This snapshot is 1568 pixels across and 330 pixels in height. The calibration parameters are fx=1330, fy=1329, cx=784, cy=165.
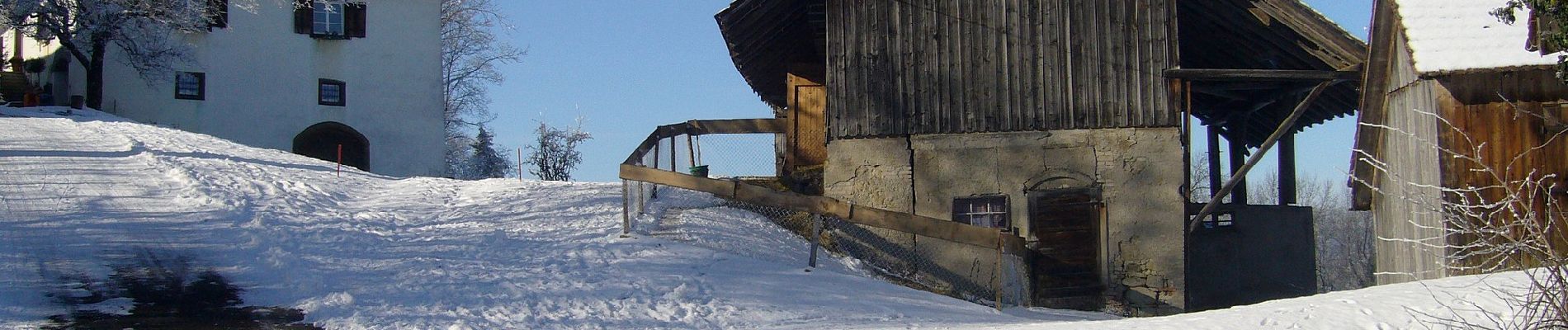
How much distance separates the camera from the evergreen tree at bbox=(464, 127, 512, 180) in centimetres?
4928

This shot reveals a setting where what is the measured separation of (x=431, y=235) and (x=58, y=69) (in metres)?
24.3

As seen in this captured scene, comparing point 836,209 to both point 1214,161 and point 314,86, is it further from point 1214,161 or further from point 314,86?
point 314,86

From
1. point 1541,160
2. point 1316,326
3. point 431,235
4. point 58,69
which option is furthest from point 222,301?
point 58,69

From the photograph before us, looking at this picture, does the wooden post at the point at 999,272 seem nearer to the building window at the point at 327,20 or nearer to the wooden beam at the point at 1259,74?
the wooden beam at the point at 1259,74

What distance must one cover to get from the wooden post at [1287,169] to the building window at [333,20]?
23.4 meters

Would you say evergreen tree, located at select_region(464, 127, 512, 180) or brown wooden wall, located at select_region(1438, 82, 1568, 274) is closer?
brown wooden wall, located at select_region(1438, 82, 1568, 274)

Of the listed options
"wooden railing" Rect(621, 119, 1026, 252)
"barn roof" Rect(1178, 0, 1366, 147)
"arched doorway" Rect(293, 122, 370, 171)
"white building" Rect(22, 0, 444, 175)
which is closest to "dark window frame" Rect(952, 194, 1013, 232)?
"wooden railing" Rect(621, 119, 1026, 252)

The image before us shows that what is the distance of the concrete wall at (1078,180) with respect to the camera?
60.3ft

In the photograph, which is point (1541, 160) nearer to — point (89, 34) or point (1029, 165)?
point (1029, 165)

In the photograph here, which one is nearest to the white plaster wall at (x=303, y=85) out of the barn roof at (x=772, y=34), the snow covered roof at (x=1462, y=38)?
the barn roof at (x=772, y=34)

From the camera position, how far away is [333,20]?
35344mm

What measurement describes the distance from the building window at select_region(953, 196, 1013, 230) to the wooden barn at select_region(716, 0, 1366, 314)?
2cm

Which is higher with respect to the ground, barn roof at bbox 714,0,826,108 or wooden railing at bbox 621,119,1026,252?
barn roof at bbox 714,0,826,108

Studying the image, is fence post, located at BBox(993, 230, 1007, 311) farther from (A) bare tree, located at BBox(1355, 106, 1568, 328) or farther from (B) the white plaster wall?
(B) the white plaster wall
